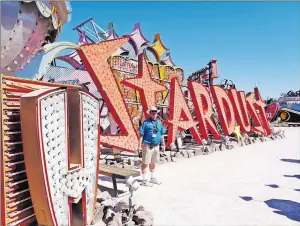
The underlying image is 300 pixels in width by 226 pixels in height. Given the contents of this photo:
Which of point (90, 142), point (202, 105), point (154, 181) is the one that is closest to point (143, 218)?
point (90, 142)

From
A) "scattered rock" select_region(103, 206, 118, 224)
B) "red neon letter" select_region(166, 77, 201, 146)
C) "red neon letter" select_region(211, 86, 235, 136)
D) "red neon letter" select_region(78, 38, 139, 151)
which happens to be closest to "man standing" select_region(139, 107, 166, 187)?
"red neon letter" select_region(78, 38, 139, 151)

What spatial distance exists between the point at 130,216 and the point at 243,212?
6.47 ft

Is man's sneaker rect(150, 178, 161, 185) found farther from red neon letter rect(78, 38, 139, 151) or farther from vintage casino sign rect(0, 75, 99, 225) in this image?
vintage casino sign rect(0, 75, 99, 225)

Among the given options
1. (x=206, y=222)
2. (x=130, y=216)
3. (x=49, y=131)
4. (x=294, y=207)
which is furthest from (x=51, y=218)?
(x=294, y=207)

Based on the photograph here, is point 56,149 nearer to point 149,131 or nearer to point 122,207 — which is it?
point 122,207

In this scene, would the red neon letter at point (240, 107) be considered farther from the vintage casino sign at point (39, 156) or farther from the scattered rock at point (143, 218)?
the vintage casino sign at point (39, 156)

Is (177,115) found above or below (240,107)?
below

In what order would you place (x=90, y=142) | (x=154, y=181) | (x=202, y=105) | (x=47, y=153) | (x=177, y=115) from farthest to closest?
1. (x=202, y=105)
2. (x=177, y=115)
3. (x=154, y=181)
4. (x=90, y=142)
5. (x=47, y=153)

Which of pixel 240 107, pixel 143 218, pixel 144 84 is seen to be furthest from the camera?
pixel 240 107

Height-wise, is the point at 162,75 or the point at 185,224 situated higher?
the point at 162,75

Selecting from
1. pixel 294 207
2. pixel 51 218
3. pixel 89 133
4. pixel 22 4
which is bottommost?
pixel 294 207

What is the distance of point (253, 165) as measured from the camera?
8906mm

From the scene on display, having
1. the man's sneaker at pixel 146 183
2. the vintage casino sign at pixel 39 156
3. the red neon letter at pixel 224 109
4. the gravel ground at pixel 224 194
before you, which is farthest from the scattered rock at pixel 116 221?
the red neon letter at pixel 224 109

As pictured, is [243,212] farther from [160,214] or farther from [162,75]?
[162,75]
